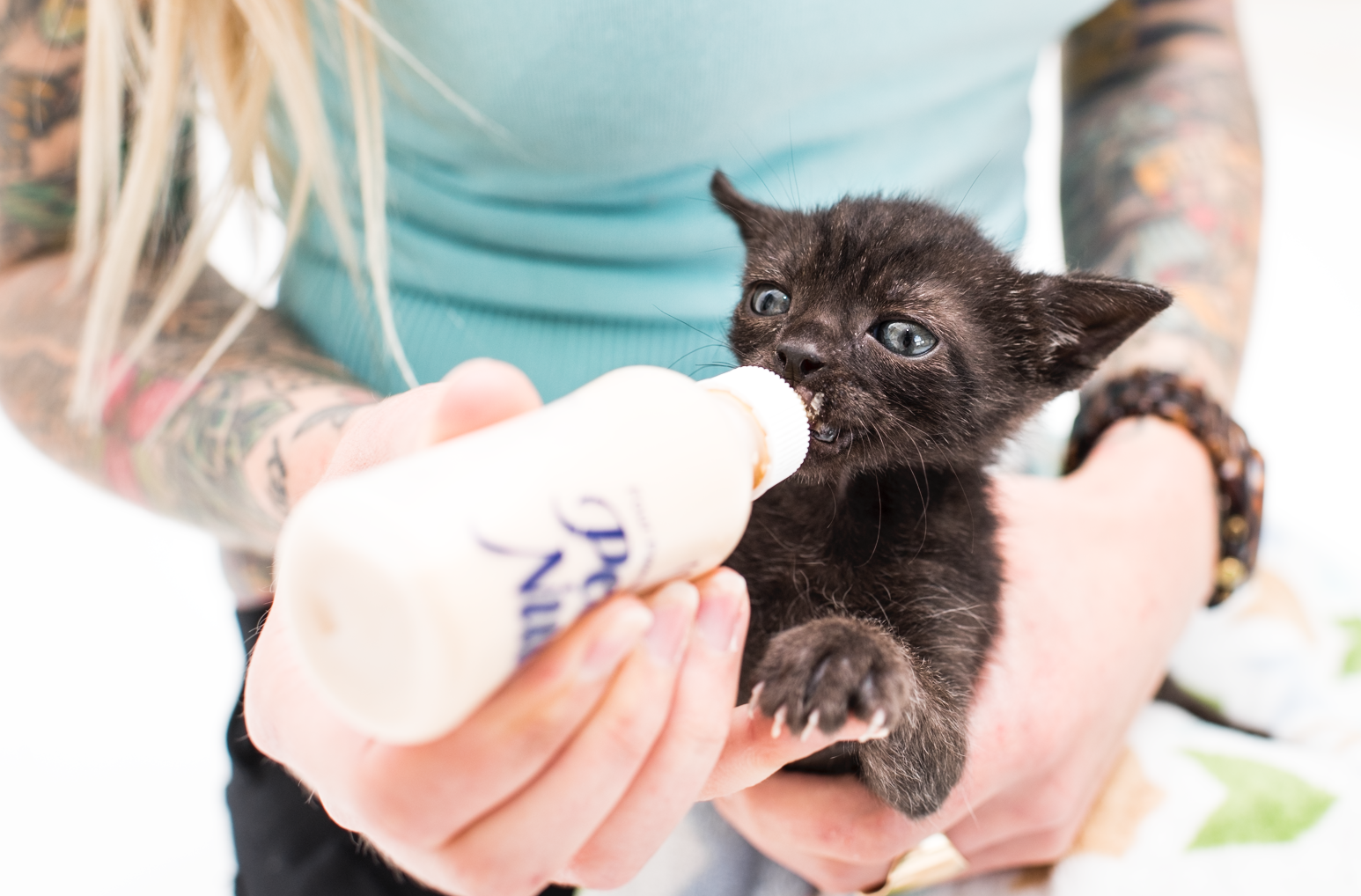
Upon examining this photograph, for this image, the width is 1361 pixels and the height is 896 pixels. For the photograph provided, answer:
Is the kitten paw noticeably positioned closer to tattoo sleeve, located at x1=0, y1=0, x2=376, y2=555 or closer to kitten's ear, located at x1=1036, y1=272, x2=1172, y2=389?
kitten's ear, located at x1=1036, y1=272, x2=1172, y2=389

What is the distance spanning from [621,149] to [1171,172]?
4.62 ft

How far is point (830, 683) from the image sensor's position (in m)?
1.00

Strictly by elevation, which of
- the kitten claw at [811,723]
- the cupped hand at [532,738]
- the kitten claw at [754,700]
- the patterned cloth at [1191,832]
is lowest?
the patterned cloth at [1191,832]

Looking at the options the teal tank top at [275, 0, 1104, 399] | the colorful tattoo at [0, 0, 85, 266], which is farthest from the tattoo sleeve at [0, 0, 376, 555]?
the teal tank top at [275, 0, 1104, 399]

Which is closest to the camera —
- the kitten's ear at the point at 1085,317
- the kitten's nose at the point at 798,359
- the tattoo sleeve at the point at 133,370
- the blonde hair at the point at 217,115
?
the kitten's nose at the point at 798,359

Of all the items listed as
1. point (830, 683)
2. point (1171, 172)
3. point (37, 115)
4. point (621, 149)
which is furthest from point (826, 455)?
point (37, 115)

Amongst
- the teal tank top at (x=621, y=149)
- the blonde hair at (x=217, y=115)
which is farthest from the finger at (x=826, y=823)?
the blonde hair at (x=217, y=115)

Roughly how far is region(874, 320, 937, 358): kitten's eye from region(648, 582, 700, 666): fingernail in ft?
1.84

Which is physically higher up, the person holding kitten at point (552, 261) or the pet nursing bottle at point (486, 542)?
the pet nursing bottle at point (486, 542)

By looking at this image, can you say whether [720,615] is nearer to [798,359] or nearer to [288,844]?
[798,359]

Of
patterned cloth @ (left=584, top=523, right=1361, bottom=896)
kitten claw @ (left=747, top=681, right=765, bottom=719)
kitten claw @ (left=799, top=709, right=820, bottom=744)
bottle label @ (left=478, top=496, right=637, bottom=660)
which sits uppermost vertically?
bottle label @ (left=478, top=496, right=637, bottom=660)

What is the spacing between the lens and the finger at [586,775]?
784 mm

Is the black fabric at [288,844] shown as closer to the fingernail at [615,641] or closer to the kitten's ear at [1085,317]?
the fingernail at [615,641]

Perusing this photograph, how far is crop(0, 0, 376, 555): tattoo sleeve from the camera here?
5.36 feet
